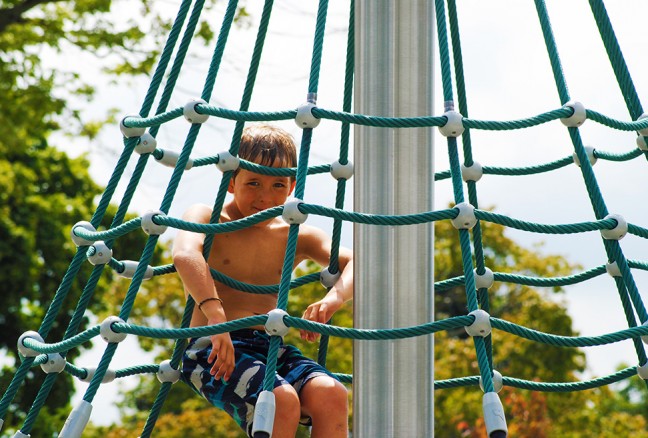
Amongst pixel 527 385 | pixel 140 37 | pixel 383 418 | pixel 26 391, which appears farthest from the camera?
pixel 26 391

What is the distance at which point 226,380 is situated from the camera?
2.24m

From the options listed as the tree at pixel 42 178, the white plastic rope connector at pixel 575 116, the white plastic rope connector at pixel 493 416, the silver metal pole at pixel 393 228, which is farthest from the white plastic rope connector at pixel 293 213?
the tree at pixel 42 178

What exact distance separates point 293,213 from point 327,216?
84 millimetres

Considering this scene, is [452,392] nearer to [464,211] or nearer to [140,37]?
[140,37]

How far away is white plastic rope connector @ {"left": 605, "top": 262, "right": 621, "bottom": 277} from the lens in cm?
228

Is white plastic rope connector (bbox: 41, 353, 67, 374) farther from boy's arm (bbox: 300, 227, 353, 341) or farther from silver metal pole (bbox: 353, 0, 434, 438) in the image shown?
silver metal pole (bbox: 353, 0, 434, 438)

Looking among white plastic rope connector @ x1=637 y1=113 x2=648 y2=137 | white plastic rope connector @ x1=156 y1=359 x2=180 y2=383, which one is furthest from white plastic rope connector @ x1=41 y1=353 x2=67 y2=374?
white plastic rope connector @ x1=637 y1=113 x2=648 y2=137

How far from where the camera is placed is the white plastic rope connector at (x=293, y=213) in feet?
6.49

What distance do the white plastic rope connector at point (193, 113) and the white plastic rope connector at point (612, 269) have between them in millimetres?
918

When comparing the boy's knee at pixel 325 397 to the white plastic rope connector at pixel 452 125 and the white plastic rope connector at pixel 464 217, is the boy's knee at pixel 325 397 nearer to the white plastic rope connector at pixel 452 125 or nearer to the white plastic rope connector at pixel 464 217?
the white plastic rope connector at pixel 464 217

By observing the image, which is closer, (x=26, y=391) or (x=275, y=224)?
(x=275, y=224)

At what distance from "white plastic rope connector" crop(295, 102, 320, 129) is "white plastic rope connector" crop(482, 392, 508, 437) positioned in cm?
62

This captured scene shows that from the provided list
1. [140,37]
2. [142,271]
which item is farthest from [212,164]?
[140,37]

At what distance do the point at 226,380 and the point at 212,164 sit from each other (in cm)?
59
